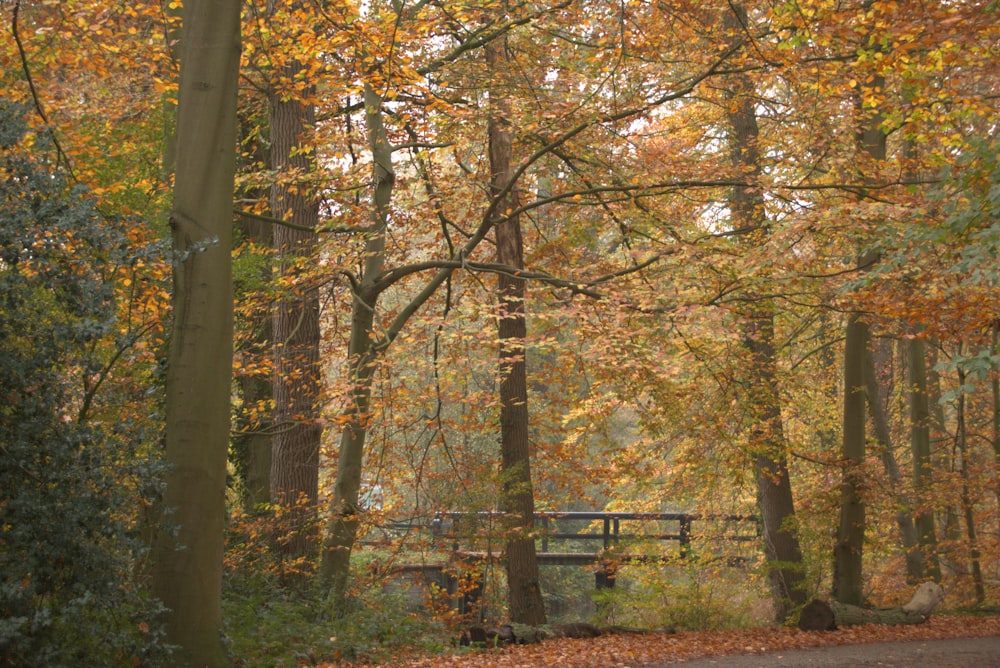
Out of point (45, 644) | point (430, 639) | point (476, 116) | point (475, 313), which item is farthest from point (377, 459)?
point (45, 644)

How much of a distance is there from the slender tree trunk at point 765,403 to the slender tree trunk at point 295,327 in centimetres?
523

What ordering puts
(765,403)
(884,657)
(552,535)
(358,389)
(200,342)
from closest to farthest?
(200,342), (884,657), (358,389), (765,403), (552,535)

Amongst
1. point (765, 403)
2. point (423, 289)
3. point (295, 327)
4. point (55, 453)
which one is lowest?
point (55, 453)

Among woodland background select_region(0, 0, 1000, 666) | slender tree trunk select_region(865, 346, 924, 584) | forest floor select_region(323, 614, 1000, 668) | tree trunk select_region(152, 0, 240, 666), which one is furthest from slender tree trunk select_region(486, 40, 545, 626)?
slender tree trunk select_region(865, 346, 924, 584)

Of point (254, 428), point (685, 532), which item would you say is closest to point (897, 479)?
point (685, 532)

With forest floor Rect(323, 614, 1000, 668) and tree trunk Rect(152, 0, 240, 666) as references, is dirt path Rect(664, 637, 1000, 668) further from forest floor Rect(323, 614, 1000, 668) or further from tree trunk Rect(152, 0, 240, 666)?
tree trunk Rect(152, 0, 240, 666)

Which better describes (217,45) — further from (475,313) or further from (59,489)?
(475,313)

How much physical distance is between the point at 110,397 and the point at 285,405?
4.99 m

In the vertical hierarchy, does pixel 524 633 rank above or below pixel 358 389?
below

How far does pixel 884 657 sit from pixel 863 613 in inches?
107

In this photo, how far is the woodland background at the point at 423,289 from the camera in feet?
16.1

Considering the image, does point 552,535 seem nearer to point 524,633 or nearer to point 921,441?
point 524,633

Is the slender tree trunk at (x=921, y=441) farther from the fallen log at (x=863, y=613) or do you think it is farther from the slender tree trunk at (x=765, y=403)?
A: the slender tree trunk at (x=765, y=403)

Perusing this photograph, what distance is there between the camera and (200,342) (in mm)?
5723
